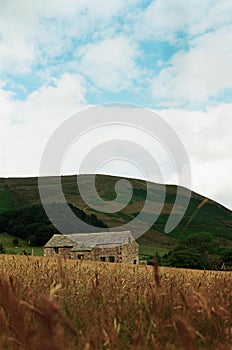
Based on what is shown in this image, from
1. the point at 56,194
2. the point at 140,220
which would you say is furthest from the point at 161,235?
the point at 56,194

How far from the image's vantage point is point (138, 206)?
5448 inches

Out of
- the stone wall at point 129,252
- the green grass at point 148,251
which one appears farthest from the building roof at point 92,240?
the green grass at point 148,251

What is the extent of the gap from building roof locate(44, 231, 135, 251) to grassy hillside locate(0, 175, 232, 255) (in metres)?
21.1

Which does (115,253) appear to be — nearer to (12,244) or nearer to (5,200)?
(12,244)

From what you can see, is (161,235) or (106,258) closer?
(106,258)

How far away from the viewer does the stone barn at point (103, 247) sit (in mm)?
74250

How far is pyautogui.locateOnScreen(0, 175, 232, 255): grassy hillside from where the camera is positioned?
117125mm

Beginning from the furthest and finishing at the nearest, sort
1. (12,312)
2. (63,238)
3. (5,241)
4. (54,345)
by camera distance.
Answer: (5,241) < (63,238) < (12,312) < (54,345)

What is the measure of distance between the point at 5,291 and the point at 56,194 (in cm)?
13662

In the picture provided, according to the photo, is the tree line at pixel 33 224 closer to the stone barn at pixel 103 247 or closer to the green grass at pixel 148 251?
the stone barn at pixel 103 247

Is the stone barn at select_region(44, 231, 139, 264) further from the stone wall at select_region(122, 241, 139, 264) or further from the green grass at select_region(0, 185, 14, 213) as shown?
the green grass at select_region(0, 185, 14, 213)

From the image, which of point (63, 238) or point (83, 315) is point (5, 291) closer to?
point (83, 315)

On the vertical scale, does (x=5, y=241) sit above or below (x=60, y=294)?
above

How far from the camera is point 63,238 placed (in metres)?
82.7
